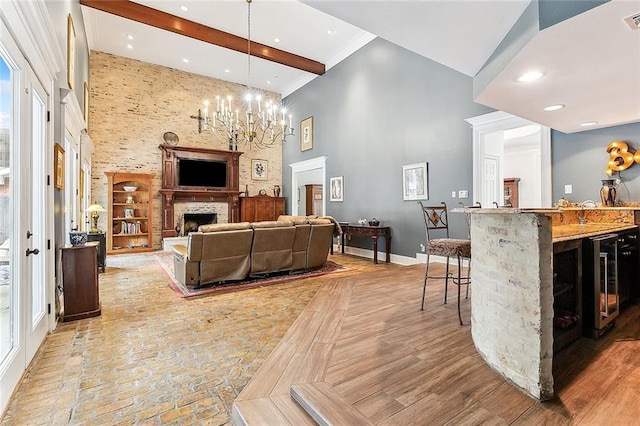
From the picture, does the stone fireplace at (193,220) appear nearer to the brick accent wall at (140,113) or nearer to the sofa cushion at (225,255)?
the brick accent wall at (140,113)

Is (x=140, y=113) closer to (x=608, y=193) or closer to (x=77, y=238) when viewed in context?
(x=77, y=238)

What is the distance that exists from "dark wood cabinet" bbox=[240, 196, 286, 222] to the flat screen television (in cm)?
90

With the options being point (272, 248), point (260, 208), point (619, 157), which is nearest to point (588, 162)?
point (619, 157)

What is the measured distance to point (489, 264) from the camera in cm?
203

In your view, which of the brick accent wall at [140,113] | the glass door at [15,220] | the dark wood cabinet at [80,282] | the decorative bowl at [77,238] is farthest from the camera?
the brick accent wall at [140,113]

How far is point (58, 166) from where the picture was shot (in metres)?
3.10

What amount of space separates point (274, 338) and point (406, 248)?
4.01 meters

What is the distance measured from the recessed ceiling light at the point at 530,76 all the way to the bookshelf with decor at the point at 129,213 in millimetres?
8425

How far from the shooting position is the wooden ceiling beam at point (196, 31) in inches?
232

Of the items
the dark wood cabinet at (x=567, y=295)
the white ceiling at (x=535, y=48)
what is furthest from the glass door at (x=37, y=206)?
the dark wood cabinet at (x=567, y=295)

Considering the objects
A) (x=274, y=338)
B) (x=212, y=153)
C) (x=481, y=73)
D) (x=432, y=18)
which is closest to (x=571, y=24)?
(x=432, y=18)

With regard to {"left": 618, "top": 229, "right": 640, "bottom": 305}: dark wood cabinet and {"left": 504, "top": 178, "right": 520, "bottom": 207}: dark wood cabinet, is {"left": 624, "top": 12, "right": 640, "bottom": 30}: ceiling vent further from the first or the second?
{"left": 504, "top": 178, "right": 520, "bottom": 207}: dark wood cabinet

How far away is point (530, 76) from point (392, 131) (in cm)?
411

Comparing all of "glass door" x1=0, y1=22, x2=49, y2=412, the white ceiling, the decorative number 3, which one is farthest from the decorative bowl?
the decorative number 3
